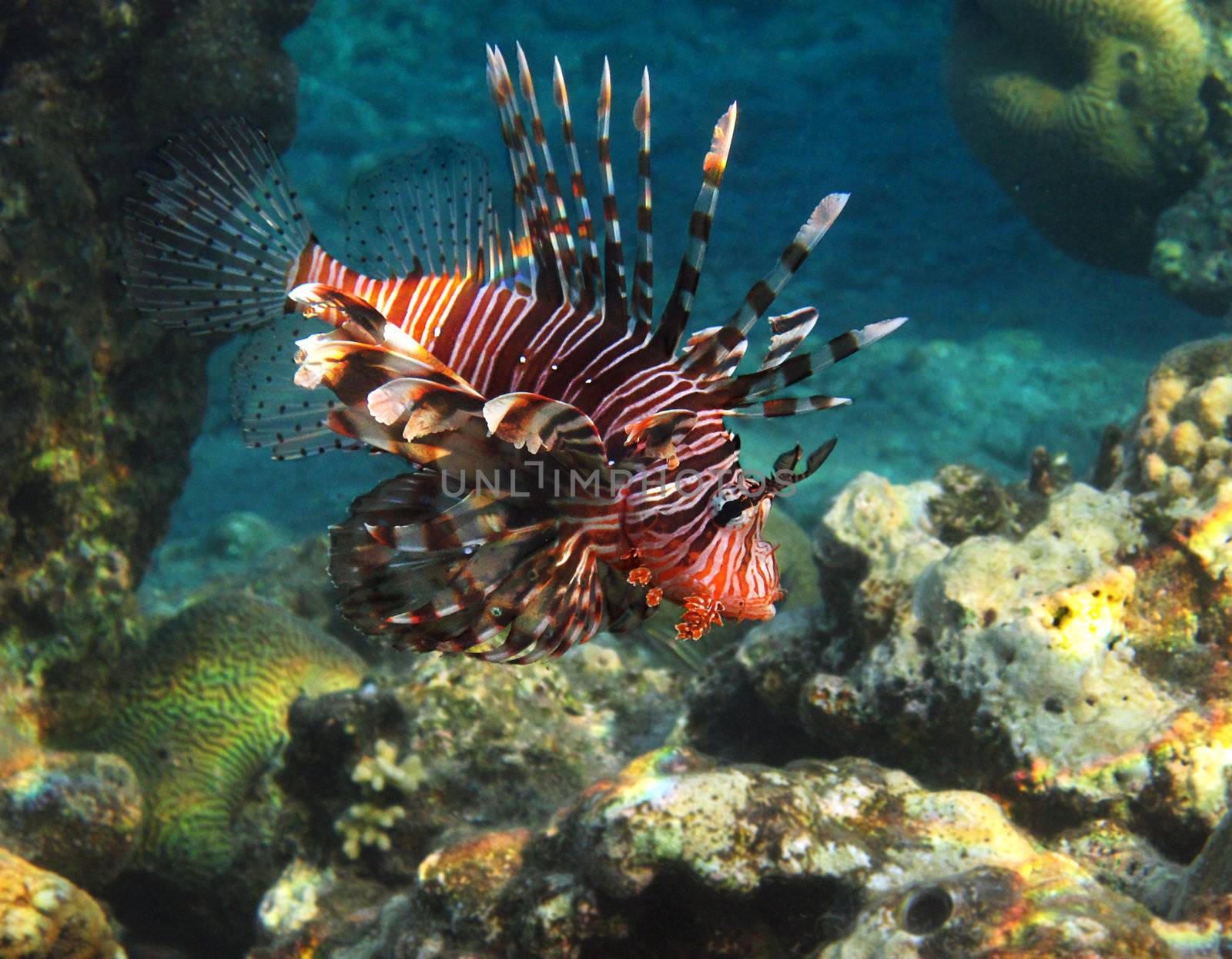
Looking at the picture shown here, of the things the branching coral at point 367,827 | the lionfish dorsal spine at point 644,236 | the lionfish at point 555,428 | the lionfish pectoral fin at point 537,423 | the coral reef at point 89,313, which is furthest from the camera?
the coral reef at point 89,313

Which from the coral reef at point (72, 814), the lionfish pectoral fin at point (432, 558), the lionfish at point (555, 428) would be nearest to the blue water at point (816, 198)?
the coral reef at point (72, 814)

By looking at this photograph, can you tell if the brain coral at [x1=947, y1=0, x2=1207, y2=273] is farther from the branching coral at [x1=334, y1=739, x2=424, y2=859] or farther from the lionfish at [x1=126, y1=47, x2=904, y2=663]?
the branching coral at [x1=334, y1=739, x2=424, y2=859]

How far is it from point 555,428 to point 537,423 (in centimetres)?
5

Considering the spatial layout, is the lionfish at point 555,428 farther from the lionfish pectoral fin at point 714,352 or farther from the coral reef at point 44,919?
the coral reef at point 44,919

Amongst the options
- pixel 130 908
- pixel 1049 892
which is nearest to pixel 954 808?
pixel 1049 892

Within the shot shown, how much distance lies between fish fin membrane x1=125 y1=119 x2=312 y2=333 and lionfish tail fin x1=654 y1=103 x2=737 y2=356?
69.5 inches

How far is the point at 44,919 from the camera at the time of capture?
10.0 feet

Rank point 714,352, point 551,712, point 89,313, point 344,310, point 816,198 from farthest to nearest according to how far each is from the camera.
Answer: point 816,198 < point 89,313 < point 551,712 < point 714,352 < point 344,310

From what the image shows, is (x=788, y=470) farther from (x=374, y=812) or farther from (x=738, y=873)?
(x=374, y=812)

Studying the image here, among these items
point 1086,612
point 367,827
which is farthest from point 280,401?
point 1086,612

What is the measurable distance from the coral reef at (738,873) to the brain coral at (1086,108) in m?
13.5

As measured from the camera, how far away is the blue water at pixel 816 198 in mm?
15984

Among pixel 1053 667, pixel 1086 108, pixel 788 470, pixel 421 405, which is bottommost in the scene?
pixel 1053 667

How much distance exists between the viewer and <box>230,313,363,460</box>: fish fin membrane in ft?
8.53
